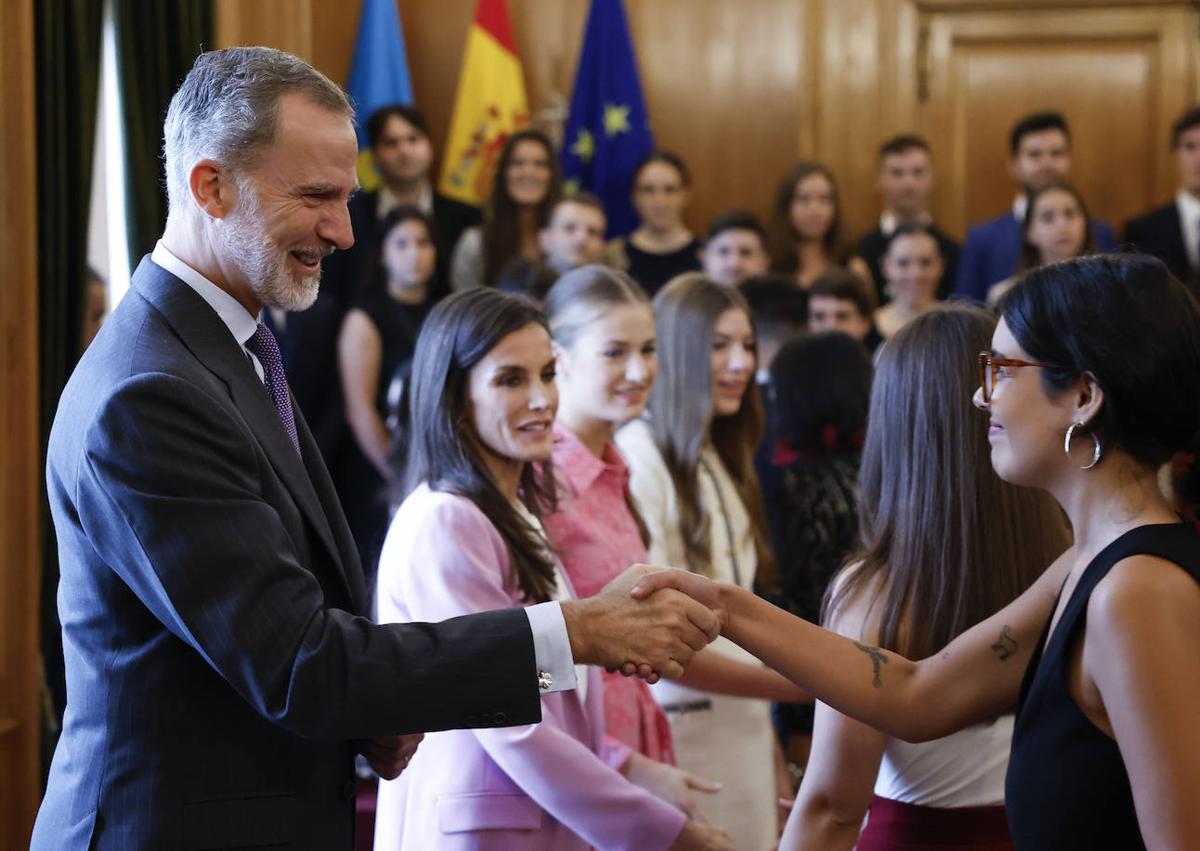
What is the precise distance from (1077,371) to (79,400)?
44.7 inches

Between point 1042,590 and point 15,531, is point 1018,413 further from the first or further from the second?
point 15,531

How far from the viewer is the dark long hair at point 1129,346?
5.34 ft

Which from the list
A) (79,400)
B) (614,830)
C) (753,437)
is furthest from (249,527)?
(753,437)

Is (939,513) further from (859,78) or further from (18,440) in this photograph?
(859,78)

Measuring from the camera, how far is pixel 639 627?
75.6 inches

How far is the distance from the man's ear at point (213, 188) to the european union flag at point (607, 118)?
524 cm

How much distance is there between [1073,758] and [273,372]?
108cm

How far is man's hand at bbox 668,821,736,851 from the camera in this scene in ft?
7.42

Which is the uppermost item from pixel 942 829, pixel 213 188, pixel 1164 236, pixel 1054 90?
pixel 1054 90

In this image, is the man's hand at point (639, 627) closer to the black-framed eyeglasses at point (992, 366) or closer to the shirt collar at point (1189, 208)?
the black-framed eyeglasses at point (992, 366)

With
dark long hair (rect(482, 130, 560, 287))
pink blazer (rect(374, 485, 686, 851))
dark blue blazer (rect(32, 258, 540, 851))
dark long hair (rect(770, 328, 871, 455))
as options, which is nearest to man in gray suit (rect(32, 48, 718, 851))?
dark blue blazer (rect(32, 258, 540, 851))

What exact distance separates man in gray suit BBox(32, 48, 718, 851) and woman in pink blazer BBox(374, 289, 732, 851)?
0.36 m

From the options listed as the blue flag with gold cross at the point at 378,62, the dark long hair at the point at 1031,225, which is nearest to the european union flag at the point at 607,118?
the blue flag with gold cross at the point at 378,62

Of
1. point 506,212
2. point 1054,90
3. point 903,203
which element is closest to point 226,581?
point 506,212
